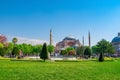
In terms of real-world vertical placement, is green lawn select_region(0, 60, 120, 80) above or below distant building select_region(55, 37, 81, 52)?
below

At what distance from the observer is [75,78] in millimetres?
14078

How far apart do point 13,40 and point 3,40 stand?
15.7 meters

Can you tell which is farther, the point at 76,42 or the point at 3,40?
the point at 76,42

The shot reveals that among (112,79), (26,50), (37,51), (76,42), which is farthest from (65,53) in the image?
(112,79)

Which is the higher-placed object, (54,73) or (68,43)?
(68,43)

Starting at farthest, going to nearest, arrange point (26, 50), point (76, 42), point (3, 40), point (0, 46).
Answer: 1. point (76, 42)
2. point (26, 50)
3. point (3, 40)
4. point (0, 46)

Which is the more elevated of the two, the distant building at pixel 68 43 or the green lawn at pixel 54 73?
the distant building at pixel 68 43

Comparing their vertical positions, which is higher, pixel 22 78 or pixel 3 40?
pixel 3 40

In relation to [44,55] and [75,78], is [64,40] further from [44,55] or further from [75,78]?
[75,78]

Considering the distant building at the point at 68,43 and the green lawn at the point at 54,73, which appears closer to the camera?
the green lawn at the point at 54,73

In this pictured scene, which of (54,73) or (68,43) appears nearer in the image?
(54,73)

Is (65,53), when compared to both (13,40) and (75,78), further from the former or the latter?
(75,78)

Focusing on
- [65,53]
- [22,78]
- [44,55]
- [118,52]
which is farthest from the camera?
[118,52]

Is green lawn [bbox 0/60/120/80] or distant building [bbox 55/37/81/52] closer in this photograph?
green lawn [bbox 0/60/120/80]
